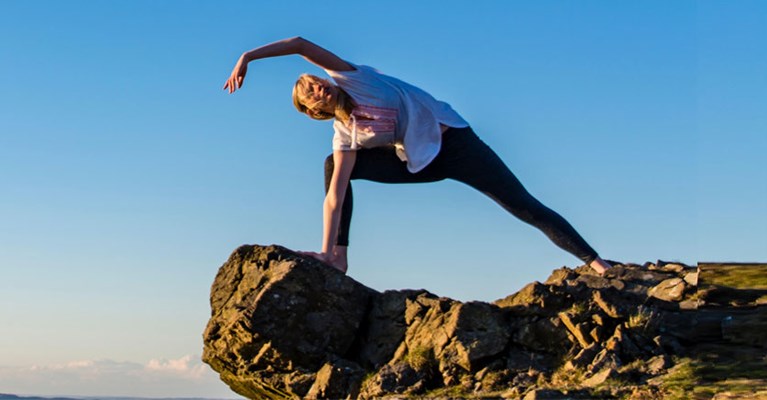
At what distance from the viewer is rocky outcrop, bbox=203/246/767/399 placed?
26.3 feet

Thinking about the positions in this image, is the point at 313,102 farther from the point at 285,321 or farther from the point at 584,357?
the point at 584,357

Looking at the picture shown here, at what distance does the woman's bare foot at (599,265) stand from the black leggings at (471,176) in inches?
1.9

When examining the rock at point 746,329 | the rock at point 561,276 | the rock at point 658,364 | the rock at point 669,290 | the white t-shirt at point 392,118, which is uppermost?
the white t-shirt at point 392,118

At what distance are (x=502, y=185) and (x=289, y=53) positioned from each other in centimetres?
251

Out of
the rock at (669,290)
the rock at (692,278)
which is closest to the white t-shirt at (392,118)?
the rock at (669,290)

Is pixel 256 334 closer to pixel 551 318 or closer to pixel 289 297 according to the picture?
pixel 289 297

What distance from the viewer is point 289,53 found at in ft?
29.2

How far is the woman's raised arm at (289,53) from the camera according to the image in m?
8.53

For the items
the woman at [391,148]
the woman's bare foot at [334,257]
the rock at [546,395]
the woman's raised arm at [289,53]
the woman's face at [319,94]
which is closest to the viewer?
the rock at [546,395]

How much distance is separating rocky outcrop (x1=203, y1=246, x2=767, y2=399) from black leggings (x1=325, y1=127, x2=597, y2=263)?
464 millimetres

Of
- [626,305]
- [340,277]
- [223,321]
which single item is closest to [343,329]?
[340,277]

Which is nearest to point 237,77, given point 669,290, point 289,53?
point 289,53

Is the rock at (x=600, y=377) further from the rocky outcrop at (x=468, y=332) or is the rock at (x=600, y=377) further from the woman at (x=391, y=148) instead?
the woman at (x=391, y=148)

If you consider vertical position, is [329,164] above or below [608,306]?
above
